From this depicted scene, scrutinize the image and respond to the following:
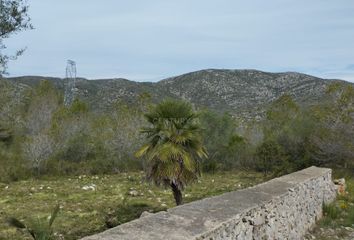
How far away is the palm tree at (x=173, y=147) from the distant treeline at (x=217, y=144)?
20.8 feet

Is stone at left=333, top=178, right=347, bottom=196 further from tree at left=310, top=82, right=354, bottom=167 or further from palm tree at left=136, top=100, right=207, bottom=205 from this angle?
tree at left=310, top=82, right=354, bottom=167

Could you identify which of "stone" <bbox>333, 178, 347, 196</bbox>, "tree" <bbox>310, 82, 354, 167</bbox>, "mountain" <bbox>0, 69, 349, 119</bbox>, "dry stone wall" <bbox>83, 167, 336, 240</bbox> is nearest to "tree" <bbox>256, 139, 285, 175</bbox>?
"tree" <bbox>310, 82, 354, 167</bbox>

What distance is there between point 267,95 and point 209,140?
5244 centimetres

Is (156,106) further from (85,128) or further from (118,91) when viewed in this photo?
(118,91)

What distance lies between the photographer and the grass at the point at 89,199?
1225cm

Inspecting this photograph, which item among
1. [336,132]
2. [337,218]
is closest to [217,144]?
[336,132]

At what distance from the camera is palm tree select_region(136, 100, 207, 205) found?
11.7 meters

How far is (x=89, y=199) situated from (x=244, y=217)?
460 inches

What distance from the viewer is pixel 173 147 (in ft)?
38.6

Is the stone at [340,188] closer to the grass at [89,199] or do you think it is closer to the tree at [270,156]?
the grass at [89,199]

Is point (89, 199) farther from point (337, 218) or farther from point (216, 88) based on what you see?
point (216, 88)

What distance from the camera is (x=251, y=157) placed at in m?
27.6

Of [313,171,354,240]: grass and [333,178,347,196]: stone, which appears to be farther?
[333,178,347,196]: stone

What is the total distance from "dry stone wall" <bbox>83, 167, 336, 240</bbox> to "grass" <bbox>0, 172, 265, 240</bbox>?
5423 millimetres
